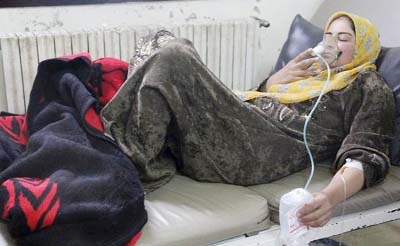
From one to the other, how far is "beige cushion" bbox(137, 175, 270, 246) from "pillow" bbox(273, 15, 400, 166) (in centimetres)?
53

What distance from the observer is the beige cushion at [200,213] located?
50.9 inches

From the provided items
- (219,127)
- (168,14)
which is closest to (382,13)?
(168,14)

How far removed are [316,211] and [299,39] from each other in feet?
3.19

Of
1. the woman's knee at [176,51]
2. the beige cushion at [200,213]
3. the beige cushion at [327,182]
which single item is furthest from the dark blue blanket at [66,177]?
the beige cushion at [327,182]

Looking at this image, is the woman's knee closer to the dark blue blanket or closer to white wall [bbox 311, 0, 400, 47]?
the dark blue blanket

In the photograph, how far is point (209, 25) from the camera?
92.0 inches

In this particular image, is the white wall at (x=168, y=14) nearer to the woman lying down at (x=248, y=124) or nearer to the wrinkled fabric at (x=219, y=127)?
the woman lying down at (x=248, y=124)

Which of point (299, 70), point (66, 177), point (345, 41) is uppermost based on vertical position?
point (345, 41)

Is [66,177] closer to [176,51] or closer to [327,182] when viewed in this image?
[176,51]

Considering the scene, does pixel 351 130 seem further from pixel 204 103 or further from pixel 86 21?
pixel 86 21

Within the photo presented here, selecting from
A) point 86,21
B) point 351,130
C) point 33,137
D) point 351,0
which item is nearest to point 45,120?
point 33,137

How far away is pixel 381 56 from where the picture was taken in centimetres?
183

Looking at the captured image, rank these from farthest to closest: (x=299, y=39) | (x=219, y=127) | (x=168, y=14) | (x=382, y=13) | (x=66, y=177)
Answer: (x=168, y=14)
(x=382, y=13)
(x=299, y=39)
(x=219, y=127)
(x=66, y=177)

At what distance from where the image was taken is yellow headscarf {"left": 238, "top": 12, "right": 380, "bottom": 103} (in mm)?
1721
